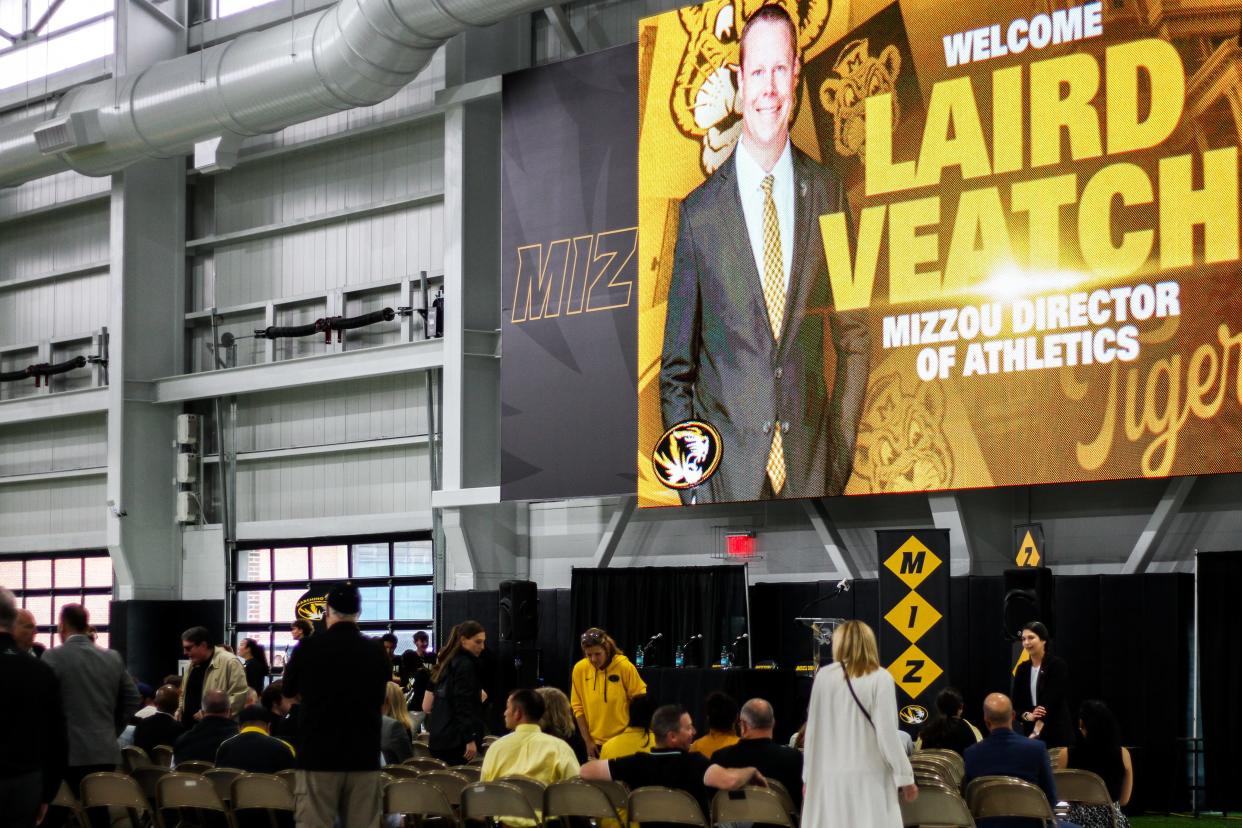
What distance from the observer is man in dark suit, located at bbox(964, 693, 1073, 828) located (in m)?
6.71

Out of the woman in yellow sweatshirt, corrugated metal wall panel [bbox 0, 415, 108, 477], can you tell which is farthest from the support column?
the woman in yellow sweatshirt

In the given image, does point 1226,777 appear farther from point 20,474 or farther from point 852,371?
point 20,474

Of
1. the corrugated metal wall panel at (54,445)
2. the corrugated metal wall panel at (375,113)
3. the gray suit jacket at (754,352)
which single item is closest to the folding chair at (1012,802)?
the gray suit jacket at (754,352)

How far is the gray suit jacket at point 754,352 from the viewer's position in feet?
43.6

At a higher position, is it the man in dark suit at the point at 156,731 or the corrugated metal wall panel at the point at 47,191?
the corrugated metal wall panel at the point at 47,191

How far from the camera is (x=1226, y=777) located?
11648mm

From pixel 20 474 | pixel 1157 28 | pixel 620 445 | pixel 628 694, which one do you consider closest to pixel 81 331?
pixel 20 474

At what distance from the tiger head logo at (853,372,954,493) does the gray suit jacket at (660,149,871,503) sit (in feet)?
0.49

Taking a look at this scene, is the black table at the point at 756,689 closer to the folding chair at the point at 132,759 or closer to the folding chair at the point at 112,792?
the folding chair at the point at 132,759

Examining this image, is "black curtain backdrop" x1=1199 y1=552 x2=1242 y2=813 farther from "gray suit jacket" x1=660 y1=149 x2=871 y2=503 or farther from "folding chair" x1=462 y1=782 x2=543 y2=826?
"folding chair" x1=462 y1=782 x2=543 y2=826

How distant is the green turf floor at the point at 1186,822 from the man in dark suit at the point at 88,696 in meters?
7.54

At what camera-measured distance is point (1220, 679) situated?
463 inches

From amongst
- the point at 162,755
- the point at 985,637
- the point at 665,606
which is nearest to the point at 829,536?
the point at 665,606

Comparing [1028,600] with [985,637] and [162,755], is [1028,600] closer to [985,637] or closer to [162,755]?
[985,637]
